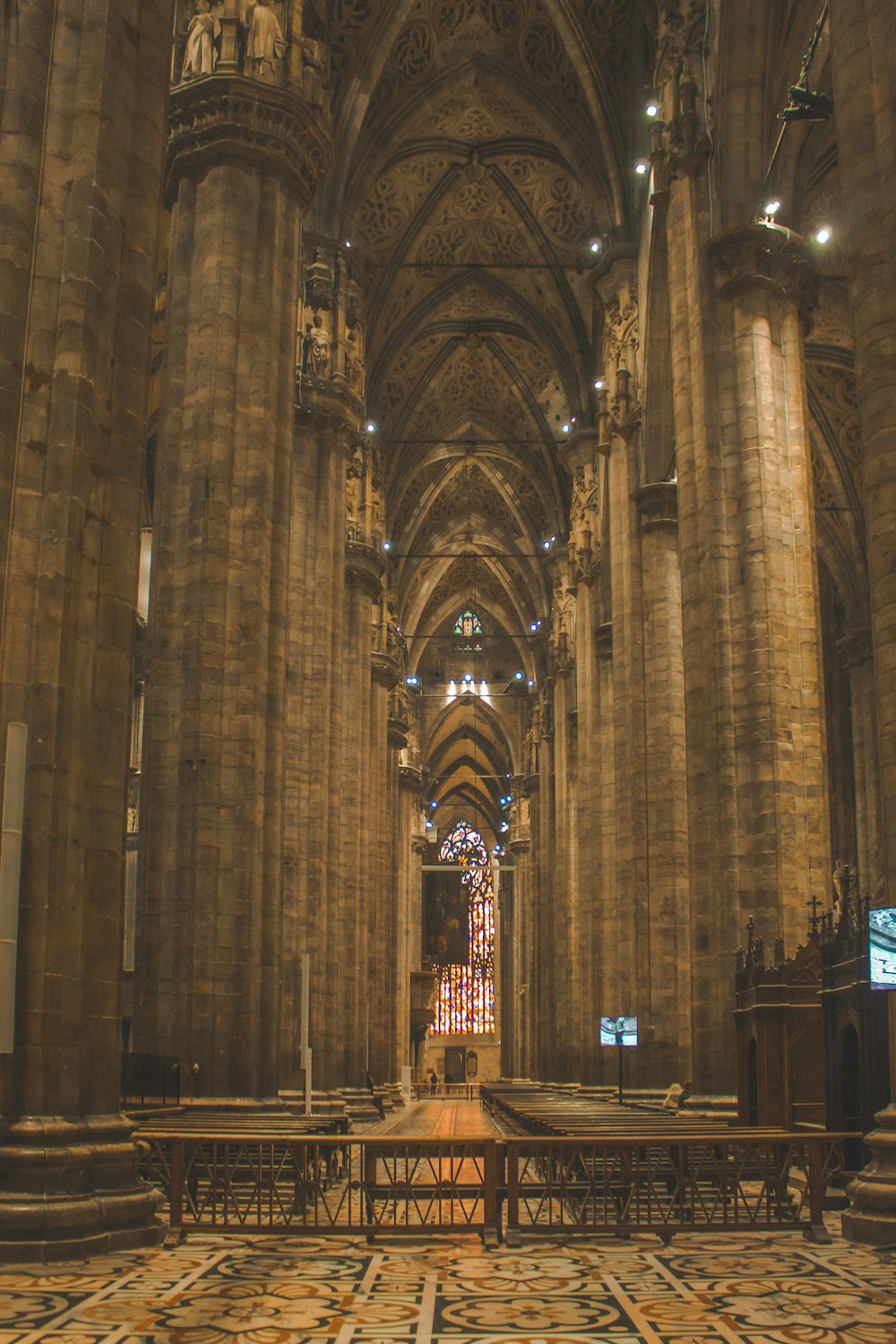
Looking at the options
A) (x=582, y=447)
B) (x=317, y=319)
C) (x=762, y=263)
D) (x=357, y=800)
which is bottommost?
(x=357, y=800)

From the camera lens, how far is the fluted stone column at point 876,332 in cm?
861

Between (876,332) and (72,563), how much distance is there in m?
5.64

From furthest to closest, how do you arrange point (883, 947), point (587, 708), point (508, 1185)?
point (587, 708), point (883, 947), point (508, 1185)

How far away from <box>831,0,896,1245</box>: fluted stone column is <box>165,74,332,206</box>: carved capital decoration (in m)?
8.21

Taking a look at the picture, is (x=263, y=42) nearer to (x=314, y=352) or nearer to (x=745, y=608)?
(x=314, y=352)

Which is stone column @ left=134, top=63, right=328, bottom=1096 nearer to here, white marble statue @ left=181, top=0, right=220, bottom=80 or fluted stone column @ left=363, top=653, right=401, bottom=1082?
white marble statue @ left=181, top=0, right=220, bottom=80

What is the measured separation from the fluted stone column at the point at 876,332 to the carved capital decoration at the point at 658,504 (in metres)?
15.0

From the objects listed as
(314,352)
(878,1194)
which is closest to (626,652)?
(314,352)

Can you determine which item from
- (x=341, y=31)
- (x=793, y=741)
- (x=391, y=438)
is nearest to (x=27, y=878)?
(x=793, y=741)

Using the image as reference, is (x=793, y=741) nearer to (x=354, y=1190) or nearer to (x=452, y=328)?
(x=354, y=1190)

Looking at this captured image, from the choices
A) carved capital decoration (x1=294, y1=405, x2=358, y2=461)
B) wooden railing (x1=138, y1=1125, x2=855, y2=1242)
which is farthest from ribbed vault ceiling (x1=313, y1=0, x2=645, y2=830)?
wooden railing (x1=138, y1=1125, x2=855, y2=1242)

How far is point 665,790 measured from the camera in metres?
24.4

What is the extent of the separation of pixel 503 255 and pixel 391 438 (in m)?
6.51

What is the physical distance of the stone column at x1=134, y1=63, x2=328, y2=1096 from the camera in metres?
14.7
